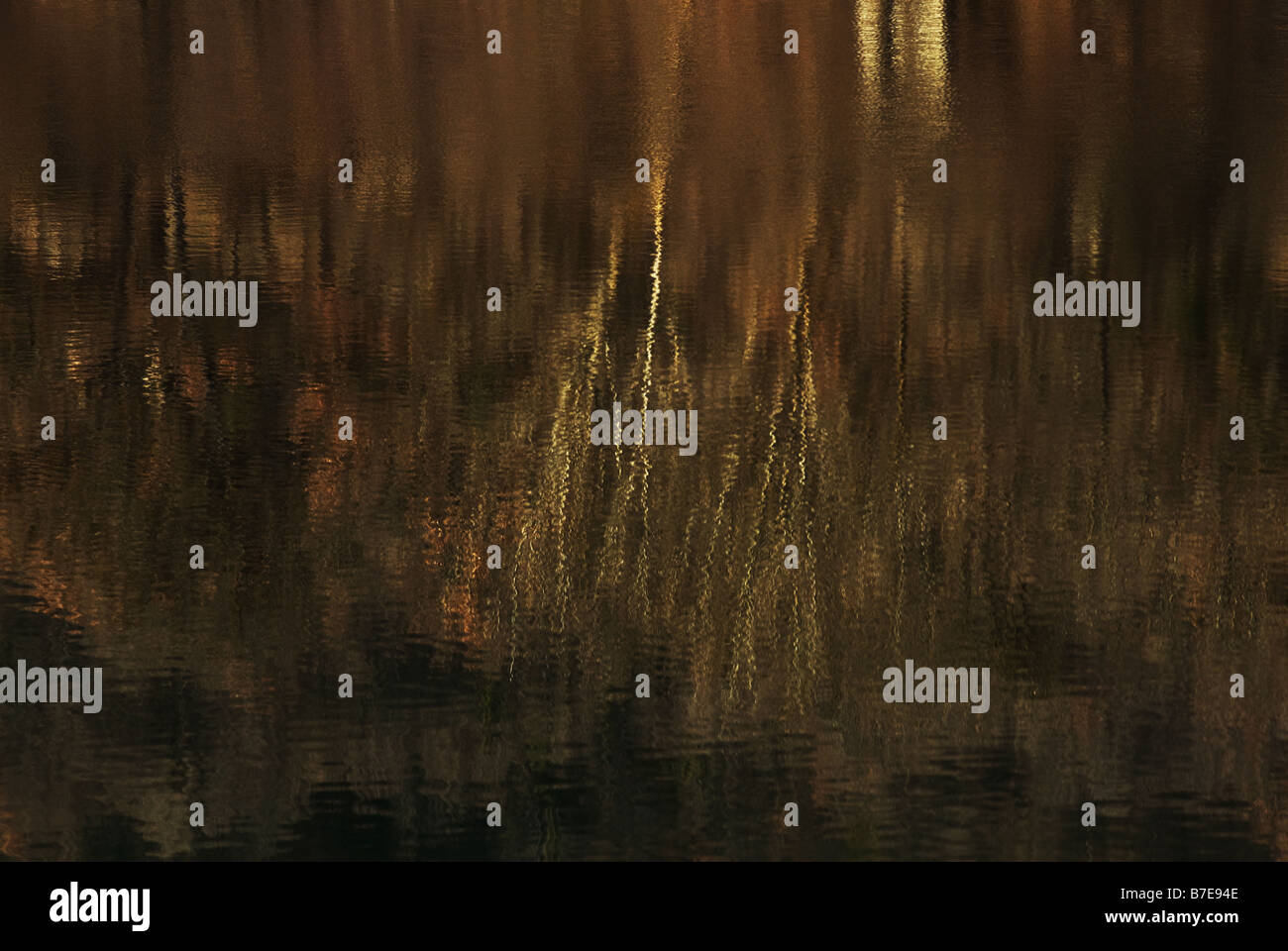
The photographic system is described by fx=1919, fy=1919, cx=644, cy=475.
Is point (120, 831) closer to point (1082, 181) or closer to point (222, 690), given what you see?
point (222, 690)

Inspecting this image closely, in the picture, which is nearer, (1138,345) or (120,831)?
(120,831)

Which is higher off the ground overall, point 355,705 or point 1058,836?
point 355,705

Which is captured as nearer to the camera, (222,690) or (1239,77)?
(222,690)

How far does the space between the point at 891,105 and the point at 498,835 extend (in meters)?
3.37

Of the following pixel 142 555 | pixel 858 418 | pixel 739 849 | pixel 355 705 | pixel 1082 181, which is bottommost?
pixel 739 849

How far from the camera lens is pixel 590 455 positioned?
7.64m

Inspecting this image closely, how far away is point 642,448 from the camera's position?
25.1ft

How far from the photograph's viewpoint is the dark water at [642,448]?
7.31 m

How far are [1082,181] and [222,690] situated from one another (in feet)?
13.2

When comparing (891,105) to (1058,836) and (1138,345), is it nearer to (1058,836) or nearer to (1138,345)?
(1138,345)

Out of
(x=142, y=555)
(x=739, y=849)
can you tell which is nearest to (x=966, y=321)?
(x=739, y=849)

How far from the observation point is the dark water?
7.31 metres

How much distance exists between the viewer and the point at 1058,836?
720 cm

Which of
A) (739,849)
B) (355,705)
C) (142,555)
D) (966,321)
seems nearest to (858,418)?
(966,321)
